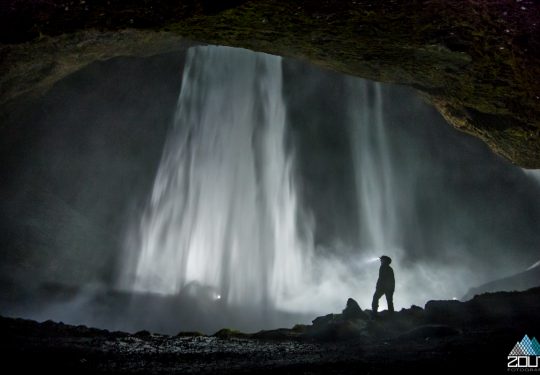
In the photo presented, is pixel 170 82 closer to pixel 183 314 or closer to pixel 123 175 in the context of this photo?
pixel 123 175

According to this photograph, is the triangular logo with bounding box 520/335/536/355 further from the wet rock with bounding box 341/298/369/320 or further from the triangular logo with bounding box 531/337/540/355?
the wet rock with bounding box 341/298/369/320

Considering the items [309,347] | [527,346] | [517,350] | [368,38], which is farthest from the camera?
[368,38]

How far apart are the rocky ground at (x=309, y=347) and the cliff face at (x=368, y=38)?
5.08 meters

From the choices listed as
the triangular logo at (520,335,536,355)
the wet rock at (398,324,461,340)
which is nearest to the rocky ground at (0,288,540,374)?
the wet rock at (398,324,461,340)

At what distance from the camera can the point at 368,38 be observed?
22.6 ft

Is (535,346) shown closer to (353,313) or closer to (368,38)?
(353,313)

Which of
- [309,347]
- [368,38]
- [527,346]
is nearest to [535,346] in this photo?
[527,346]

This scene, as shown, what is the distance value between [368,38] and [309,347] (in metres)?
6.63

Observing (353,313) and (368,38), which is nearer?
(368,38)

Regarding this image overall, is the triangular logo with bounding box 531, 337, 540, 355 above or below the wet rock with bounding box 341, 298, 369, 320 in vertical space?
above

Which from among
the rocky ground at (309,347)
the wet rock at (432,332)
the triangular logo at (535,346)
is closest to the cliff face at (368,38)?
the triangular logo at (535,346)

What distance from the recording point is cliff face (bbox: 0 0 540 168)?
5.68 metres

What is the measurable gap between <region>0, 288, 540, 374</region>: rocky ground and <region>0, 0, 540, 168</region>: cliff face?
5.08m

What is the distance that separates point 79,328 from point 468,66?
443 inches
